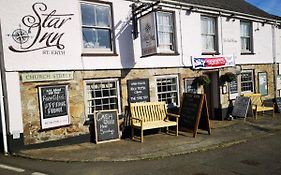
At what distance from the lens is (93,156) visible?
802 centimetres

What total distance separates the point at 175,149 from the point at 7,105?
15.3 ft

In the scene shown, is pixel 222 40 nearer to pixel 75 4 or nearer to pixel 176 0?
pixel 176 0

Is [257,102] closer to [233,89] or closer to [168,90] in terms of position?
[233,89]

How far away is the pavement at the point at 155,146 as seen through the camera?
7.96 meters

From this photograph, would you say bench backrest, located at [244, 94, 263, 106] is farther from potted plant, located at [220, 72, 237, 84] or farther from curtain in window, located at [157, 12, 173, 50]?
curtain in window, located at [157, 12, 173, 50]

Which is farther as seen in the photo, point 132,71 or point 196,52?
point 196,52

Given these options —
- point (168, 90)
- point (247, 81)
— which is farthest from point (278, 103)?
point (168, 90)

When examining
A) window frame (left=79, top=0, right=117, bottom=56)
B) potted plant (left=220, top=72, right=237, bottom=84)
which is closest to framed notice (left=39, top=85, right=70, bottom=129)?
window frame (left=79, top=0, right=117, bottom=56)

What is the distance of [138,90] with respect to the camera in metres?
11.0

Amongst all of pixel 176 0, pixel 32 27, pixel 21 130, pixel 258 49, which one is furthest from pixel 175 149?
pixel 258 49

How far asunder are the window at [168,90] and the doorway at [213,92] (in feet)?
6.99

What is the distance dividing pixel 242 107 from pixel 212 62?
2.38 metres

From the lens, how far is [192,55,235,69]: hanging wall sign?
12961 mm

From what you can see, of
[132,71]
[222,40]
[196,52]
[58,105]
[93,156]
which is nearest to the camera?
[93,156]
